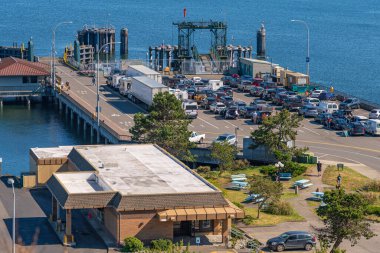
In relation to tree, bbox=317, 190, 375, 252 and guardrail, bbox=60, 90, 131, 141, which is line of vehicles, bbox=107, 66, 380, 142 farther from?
tree, bbox=317, 190, 375, 252

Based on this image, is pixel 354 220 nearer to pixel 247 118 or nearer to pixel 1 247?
pixel 1 247

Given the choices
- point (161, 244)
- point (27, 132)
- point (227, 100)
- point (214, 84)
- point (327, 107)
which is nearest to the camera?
point (161, 244)

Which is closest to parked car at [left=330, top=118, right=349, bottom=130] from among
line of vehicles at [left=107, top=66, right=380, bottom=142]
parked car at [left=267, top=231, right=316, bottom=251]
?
line of vehicles at [left=107, top=66, right=380, bottom=142]

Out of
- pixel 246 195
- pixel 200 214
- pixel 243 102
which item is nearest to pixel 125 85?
pixel 243 102

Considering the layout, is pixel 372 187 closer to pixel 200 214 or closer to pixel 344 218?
pixel 344 218

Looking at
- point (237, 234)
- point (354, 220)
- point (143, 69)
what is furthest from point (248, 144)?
point (143, 69)

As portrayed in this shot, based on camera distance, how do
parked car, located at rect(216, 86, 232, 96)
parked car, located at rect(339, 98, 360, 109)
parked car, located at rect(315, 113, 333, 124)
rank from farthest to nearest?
1. parked car, located at rect(216, 86, 232, 96)
2. parked car, located at rect(339, 98, 360, 109)
3. parked car, located at rect(315, 113, 333, 124)

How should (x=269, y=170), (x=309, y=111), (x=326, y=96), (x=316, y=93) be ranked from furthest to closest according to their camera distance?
(x=316, y=93) < (x=326, y=96) < (x=309, y=111) < (x=269, y=170)
